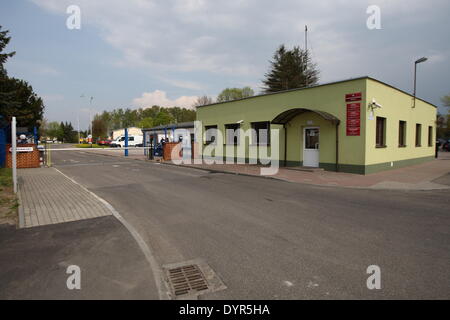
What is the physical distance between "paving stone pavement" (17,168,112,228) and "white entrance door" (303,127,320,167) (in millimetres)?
11322

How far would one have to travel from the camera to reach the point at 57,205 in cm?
707

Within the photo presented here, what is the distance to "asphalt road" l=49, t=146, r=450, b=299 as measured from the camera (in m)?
3.33

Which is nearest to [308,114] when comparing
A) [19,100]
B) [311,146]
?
[311,146]

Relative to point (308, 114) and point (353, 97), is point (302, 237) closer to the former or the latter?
point (353, 97)

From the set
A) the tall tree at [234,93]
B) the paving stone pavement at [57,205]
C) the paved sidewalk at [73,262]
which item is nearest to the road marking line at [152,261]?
the paved sidewalk at [73,262]

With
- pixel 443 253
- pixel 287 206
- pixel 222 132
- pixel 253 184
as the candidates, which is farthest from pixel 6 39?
pixel 443 253

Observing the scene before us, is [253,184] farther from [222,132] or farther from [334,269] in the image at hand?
[222,132]

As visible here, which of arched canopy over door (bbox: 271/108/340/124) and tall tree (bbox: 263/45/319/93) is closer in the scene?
arched canopy over door (bbox: 271/108/340/124)

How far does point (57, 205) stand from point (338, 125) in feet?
40.5

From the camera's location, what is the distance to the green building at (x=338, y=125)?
13320 mm

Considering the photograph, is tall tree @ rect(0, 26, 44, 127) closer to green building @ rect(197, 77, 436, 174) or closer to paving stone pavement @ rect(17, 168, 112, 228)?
paving stone pavement @ rect(17, 168, 112, 228)

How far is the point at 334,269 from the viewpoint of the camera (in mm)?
3717

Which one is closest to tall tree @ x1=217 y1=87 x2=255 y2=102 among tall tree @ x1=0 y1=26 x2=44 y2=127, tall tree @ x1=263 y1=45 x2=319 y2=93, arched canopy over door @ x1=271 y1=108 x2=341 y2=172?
tall tree @ x1=263 y1=45 x2=319 y2=93

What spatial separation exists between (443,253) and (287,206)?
3.50m
